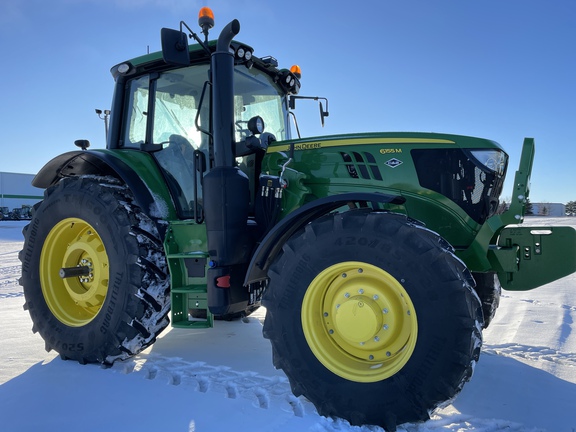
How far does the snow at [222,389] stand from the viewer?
95.0 inches

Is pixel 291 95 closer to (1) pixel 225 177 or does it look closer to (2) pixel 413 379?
(1) pixel 225 177

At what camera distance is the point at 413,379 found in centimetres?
224

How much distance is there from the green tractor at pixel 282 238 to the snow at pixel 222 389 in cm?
23

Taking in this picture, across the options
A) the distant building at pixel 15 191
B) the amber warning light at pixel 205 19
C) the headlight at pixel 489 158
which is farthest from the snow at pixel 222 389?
the distant building at pixel 15 191

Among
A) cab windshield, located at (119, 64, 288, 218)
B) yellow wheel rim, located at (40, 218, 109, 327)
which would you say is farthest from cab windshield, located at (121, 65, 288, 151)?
yellow wheel rim, located at (40, 218, 109, 327)

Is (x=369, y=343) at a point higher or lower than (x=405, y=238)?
lower

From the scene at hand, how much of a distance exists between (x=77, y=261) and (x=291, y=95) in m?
2.62

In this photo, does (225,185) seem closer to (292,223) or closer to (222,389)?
(292,223)

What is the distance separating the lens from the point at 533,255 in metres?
2.74

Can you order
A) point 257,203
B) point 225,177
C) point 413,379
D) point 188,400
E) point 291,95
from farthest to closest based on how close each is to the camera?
point 291,95 < point 257,203 < point 225,177 < point 188,400 < point 413,379

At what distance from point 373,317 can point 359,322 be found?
0.30 feet

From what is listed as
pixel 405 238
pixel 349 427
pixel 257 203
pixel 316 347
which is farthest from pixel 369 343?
pixel 257 203

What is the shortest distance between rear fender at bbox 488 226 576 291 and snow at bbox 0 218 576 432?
2.51 ft

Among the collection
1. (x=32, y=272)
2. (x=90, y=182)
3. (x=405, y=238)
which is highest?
(x=90, y=182)
